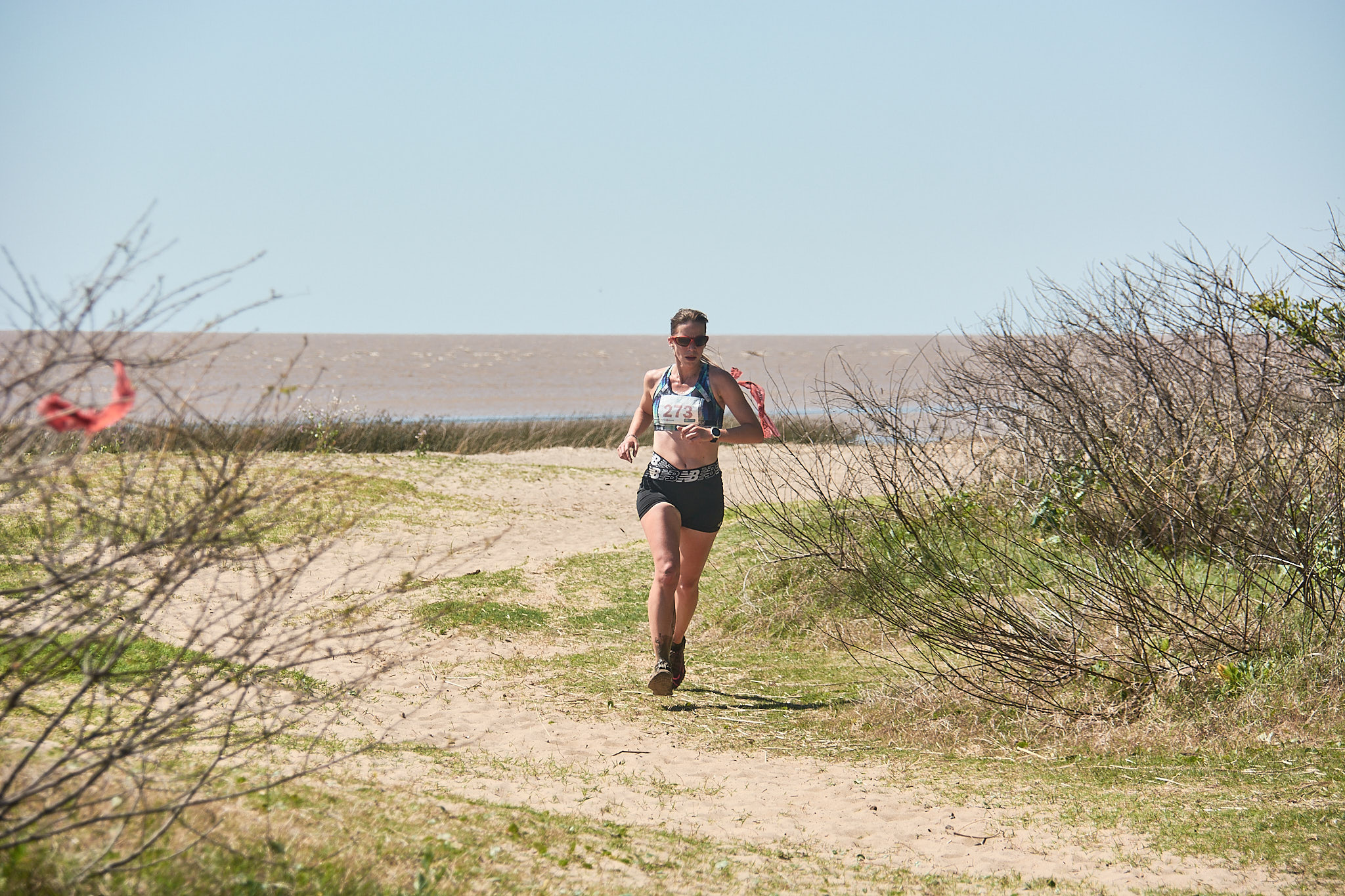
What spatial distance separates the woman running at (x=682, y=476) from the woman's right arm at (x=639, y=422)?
1 cm

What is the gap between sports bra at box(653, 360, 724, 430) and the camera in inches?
226

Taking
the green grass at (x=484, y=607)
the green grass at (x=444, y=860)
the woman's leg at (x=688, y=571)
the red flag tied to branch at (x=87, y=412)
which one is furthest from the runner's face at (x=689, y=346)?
the red flag tied to branch at (x=87, y=412)

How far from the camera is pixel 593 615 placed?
334 inches

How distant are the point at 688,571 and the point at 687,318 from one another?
1.43m

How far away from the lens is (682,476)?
225 inches

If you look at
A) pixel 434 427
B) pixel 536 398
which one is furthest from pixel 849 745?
pixel 536 398

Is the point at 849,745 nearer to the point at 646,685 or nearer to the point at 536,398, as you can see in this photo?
the point at 646,685

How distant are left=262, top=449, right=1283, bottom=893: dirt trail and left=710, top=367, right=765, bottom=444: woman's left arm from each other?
1.65m

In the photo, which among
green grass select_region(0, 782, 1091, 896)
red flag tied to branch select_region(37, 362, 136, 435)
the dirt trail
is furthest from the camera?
the dirt trail

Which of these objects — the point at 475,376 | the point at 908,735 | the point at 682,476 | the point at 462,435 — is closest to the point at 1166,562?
the point at 908,735

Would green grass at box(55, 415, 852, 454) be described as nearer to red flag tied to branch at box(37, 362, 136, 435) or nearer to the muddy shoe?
the muddy shoe

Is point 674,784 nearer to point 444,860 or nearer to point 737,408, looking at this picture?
point 444,860

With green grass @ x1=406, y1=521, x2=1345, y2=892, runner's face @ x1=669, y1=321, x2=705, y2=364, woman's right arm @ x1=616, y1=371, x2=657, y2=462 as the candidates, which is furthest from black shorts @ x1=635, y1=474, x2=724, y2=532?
green grass @ x1=406, y1=521, x2=1345, y2=892

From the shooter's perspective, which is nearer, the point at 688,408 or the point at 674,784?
the point at 674,784
